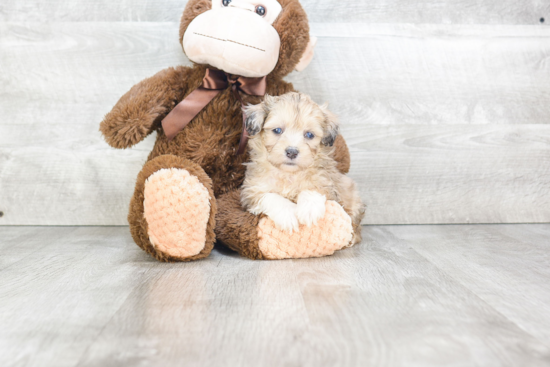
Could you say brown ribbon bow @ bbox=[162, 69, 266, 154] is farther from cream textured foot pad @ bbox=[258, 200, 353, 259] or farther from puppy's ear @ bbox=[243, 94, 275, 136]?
cream textured foot pad @ bbox=[258, 200, 353, 259]

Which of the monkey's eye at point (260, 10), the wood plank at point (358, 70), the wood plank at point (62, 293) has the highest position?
the monkey's eye at point (260, 10)

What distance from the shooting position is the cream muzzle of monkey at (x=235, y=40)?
1433 millimetres

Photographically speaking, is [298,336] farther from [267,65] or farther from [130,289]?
[267,65]

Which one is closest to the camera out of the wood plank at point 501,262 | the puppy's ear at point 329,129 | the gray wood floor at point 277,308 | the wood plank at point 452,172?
the gray wood floor at point 277,308

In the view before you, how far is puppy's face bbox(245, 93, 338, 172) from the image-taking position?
1.39m

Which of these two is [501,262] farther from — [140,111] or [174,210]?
[140,111]

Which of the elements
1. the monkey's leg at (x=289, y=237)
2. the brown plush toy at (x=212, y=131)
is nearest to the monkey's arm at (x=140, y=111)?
the brown plush toy at (x=212, y=131)

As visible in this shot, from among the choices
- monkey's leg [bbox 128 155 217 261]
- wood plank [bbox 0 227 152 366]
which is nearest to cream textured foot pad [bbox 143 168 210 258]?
monkey's leg [bbox 128 155 217 261]

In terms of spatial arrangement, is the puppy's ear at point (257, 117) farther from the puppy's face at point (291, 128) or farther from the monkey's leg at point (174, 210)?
the monkey's leg at point (174, 210)

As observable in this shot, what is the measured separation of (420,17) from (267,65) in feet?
2.94

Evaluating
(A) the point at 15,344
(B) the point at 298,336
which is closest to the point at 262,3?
(B) the point at 298,336

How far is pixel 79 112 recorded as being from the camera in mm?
1970

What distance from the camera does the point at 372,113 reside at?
2.03 metres

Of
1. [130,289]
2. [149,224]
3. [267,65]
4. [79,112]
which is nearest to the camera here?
[130,289]
